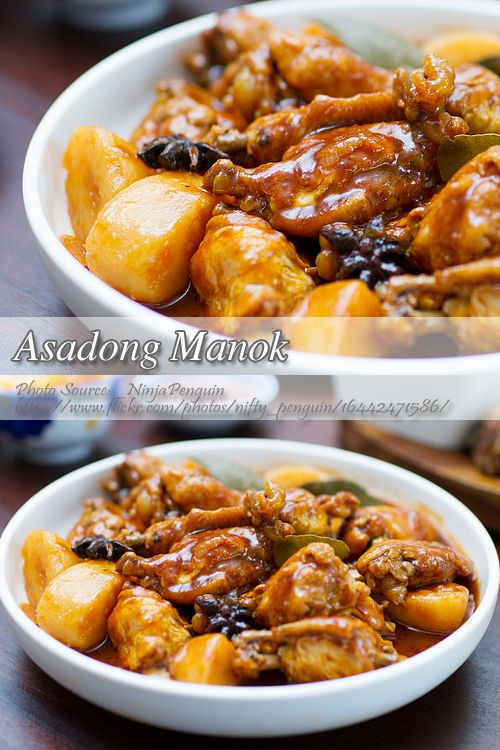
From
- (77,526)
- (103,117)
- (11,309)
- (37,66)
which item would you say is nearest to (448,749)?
(77,526)

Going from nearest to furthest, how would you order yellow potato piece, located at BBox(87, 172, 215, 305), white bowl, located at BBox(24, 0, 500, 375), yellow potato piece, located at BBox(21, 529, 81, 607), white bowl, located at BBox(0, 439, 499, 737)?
white bowl, located at BBox(24, 0, 500, 375) → yellow potato piece, located at BBox(87, 172, 215, 305) → white bowl, located at BBox(0, 439, 499, 737) → yellow potato piece, located at BBox(21, 529, 81, 607)

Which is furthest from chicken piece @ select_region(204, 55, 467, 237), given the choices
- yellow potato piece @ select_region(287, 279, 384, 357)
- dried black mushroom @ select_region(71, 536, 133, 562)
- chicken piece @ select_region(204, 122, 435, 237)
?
dried black mushroom @ select_region(71, 536, 133, 562)

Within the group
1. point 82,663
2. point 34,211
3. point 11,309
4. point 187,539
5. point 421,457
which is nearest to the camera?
point 34,211

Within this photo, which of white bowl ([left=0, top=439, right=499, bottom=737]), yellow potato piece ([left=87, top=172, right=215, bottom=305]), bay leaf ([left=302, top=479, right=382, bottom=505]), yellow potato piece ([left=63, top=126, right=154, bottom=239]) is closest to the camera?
yellow potato piece ([left=87, top=172, right=215, bottom=305])

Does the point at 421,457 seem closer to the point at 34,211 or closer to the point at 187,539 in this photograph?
the point at 187,539

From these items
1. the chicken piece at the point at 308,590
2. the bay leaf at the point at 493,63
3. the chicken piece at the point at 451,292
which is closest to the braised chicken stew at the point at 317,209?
the chicken piece at the point at 451,292

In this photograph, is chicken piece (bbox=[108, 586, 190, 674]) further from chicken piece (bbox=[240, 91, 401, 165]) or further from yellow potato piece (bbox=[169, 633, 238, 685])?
chicken piece (bbox=[240, 91, 401, 165])
